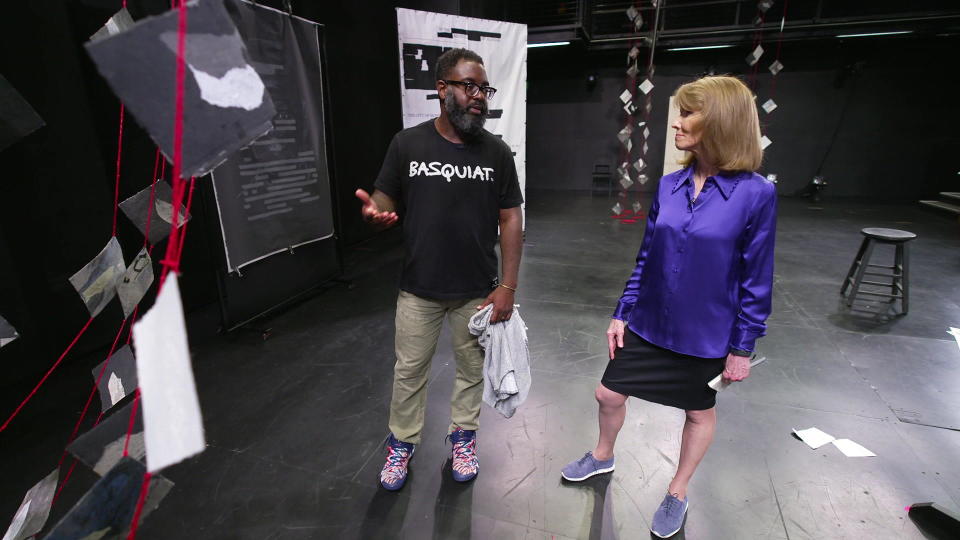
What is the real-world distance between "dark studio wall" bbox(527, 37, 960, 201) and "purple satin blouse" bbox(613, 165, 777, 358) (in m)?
7.71

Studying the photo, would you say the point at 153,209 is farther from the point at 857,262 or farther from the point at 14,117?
the point at 857,262

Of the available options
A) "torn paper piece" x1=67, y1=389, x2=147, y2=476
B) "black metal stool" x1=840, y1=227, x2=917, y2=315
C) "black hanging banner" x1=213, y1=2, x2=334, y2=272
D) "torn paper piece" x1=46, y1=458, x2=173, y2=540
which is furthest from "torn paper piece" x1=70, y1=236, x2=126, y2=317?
"black metal stool" x1=840, y1=227, x2=917, y2=315

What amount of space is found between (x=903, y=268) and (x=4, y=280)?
533 centimetres

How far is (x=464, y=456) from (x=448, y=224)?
2.99 ft

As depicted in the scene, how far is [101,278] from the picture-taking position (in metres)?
0.89

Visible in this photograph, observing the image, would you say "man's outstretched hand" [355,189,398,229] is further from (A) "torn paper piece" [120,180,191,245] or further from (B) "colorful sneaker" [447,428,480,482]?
(B) "colorful sneaker" [447,428,480,482]

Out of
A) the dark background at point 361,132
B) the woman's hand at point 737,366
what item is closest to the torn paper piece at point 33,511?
the woman's hand at point 737,366

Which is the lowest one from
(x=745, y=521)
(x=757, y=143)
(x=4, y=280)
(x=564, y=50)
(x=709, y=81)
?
(x=745, y=521)

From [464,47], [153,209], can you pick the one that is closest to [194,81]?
[153,209]

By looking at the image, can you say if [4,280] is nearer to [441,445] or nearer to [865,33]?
[441,445]

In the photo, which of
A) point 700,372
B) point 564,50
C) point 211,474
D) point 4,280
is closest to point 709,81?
point 700,372

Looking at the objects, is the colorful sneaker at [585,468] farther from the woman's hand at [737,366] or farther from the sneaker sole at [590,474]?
the woman's hand at [737,366]

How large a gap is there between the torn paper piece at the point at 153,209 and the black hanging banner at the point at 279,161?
1799 mm

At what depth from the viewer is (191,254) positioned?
3.21 m
